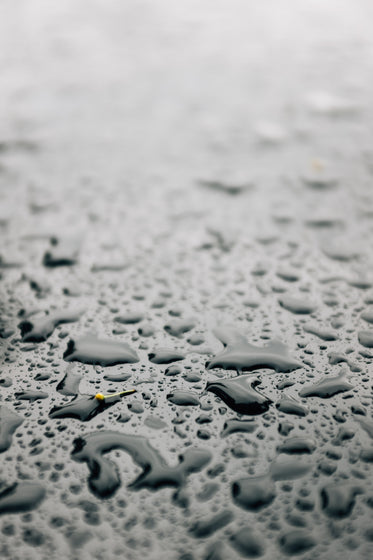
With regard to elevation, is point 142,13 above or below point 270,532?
above

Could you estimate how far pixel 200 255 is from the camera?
1899mm

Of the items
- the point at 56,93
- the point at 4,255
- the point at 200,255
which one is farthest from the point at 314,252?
the point at 56,93

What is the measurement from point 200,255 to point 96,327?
0.48 meters

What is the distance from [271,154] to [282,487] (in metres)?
1.58

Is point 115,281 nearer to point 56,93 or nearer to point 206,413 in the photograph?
point 206,413

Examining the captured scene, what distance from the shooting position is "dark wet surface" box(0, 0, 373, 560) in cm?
114

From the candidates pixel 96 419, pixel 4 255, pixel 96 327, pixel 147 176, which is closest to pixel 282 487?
pixel 96 419

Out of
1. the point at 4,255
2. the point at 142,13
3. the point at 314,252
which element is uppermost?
the point at 142,13

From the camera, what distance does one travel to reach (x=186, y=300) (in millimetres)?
1709

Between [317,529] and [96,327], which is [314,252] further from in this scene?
[317,529]

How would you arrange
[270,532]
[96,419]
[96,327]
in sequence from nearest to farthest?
[270,532] < [96,419] < [96,327]

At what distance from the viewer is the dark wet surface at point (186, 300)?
1.14 m

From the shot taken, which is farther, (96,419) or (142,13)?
(142,13)

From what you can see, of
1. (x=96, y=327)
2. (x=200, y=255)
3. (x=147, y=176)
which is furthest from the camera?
(x=147, y=176)
